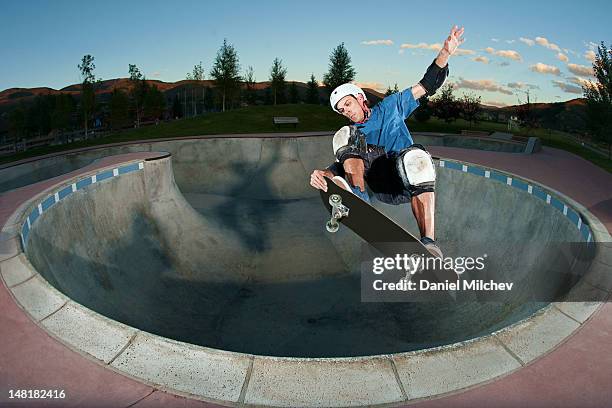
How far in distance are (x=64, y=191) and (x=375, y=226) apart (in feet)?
22.8

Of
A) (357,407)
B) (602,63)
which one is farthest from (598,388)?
(602,63)

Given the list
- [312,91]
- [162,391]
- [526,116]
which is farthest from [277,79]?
[162,391]

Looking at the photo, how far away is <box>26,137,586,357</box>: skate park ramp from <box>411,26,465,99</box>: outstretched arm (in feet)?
10.8

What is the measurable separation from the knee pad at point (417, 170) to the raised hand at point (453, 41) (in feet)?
4.25

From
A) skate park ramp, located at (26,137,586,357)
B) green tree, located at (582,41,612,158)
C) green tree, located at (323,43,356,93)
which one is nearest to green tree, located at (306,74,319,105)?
green tree, located at (323,43,356,93)

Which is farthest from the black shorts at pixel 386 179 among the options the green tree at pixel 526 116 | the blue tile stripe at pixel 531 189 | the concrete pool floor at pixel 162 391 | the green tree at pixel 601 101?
the green tree at pixel 526 116

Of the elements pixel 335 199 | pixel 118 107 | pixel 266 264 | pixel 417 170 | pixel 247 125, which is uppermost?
pixel 118 107

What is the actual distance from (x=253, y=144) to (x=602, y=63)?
17.4 m

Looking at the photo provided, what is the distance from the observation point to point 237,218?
14820 millimetres

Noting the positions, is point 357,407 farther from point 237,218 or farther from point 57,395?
point 237,218

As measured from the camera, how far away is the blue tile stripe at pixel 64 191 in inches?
269

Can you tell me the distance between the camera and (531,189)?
9203 millimetres

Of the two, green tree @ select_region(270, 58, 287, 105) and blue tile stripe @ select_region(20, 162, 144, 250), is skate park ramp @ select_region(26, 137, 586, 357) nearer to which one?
blue tile stripe @ select_region(20, 162, 144, 250)

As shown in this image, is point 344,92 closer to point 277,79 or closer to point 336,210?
point 336,210
